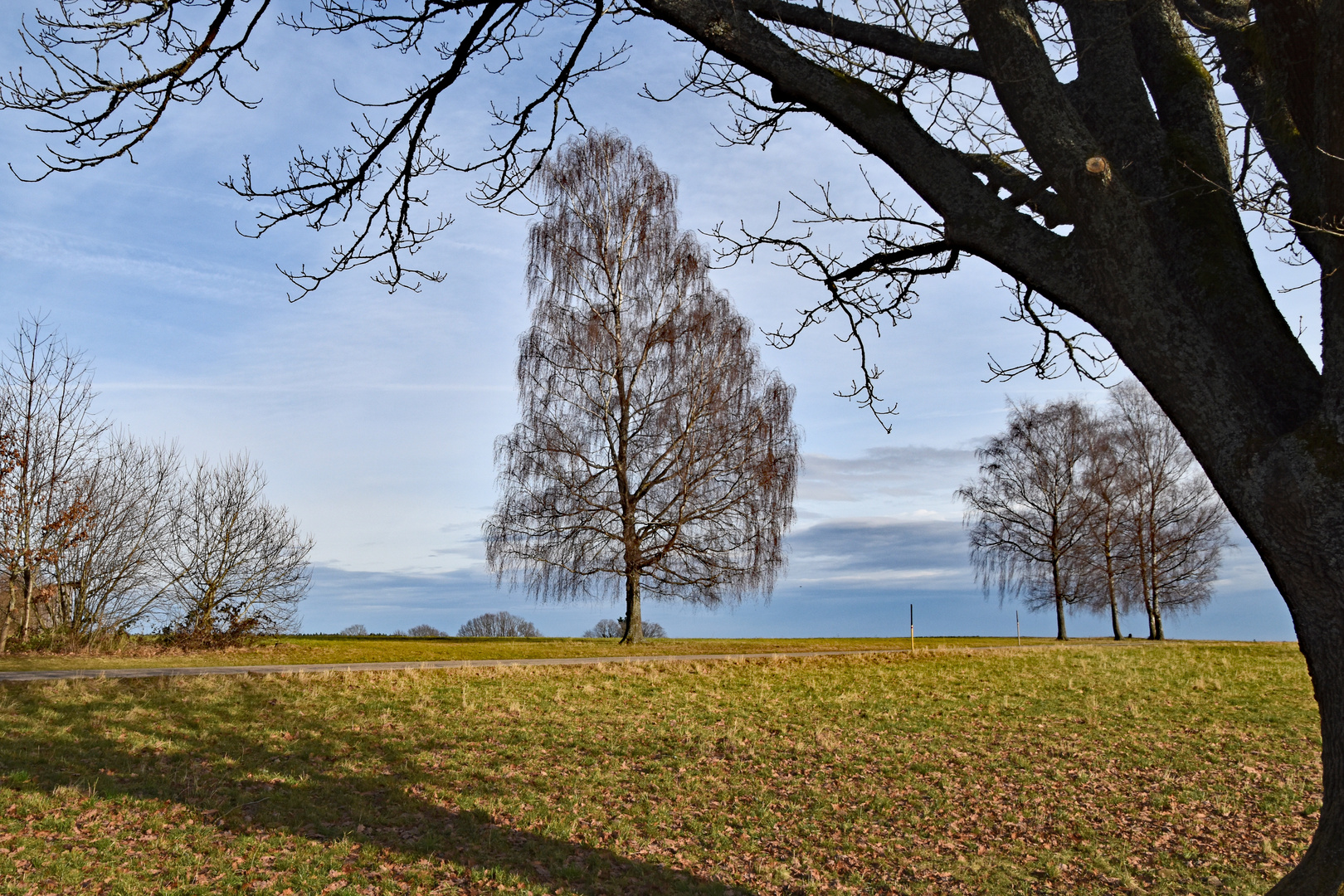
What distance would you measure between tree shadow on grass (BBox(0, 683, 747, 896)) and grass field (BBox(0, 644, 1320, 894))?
0.03 m

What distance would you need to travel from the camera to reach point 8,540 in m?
15.3

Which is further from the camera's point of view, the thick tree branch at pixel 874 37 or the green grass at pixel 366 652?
the green grass at pixel 366 652

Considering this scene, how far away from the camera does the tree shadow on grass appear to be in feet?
18.3

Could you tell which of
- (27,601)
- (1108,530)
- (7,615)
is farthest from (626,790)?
(1108,530)

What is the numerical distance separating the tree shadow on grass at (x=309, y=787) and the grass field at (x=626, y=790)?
0.09 ft

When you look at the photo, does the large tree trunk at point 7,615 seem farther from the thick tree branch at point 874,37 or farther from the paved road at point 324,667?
the thick tree branch at point 874,37

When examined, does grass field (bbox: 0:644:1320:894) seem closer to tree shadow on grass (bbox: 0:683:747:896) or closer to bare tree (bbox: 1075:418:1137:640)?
tree shadow on grass (bbox: 0:683:747:896)

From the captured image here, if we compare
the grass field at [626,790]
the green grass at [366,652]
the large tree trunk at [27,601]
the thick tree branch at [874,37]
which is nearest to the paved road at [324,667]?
the grass field at [626,790]

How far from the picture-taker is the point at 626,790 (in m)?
7.09

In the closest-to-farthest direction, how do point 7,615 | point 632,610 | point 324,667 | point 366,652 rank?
point 324,667 → point 7,615 → point 366,652 → point 632,610

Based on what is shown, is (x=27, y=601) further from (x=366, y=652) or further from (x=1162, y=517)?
(x=1162, y=517)

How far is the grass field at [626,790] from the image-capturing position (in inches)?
217

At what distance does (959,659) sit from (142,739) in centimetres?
1389

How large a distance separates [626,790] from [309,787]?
2.52m
